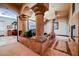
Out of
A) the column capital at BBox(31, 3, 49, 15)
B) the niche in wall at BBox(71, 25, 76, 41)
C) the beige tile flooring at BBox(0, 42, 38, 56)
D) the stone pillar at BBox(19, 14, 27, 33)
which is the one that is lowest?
the beige tile flooring at BBox(0, 42, 38, 56)

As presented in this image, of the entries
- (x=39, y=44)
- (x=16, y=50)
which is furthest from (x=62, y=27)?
(x=16, y=50)

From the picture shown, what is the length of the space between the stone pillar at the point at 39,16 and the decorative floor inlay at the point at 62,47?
0.28 metres

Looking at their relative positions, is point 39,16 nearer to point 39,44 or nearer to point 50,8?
point 50,8

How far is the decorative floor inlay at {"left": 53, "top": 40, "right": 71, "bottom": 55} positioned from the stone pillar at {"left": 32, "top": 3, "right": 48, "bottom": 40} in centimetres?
28

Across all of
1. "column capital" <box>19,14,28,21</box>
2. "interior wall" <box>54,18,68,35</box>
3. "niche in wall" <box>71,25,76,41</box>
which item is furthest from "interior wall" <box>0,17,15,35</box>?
"niche in wall" <box>71,25,76,41</box>

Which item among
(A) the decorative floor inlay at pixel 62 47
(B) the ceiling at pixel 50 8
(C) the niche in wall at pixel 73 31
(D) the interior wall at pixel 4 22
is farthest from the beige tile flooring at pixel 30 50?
(B) the ceiling at pixel 50 8

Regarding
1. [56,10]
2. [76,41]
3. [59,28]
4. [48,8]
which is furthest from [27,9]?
[76,41]

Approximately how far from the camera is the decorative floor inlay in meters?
1.71

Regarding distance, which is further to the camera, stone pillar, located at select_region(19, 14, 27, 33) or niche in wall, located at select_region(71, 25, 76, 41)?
stone pillar, located at select_region(19, 14, 27, 33)

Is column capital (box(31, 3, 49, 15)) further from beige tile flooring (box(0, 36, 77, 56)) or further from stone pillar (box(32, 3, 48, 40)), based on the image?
beige tile flooring (box(0, 36, 77, 56))

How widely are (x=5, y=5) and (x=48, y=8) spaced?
2.22 feet

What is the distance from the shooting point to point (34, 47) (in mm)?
1786

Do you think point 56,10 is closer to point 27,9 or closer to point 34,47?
point 27,9

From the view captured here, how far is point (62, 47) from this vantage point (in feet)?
5.72
